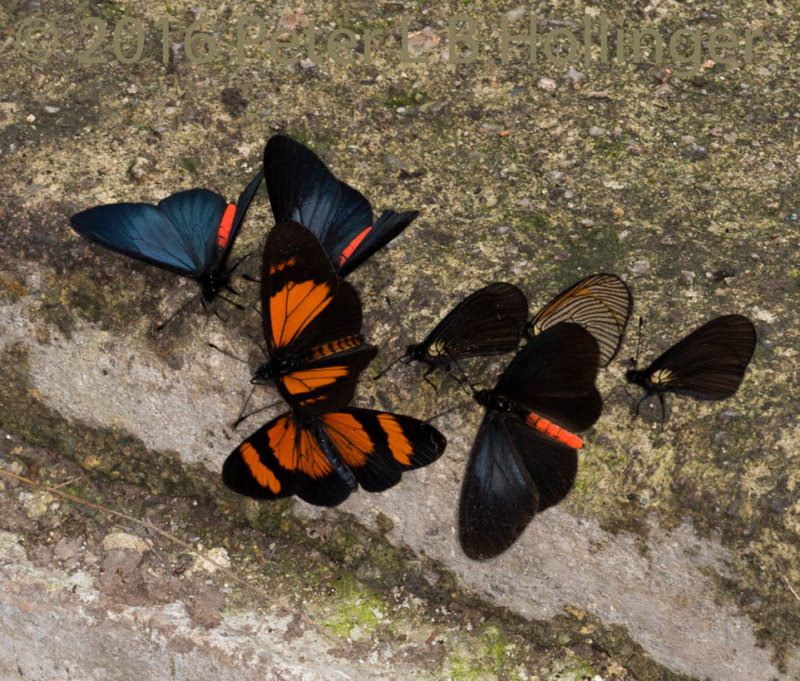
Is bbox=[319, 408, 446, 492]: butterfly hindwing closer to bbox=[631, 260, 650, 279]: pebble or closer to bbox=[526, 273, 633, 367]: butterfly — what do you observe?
bbox=[526, 273, 633, 367]: butterfly

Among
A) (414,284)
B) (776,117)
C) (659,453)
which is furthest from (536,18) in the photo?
(659,453)

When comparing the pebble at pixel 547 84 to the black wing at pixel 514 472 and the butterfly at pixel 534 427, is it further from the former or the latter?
the black wing at pixel 514 472

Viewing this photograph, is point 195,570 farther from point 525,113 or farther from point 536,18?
point 536,18

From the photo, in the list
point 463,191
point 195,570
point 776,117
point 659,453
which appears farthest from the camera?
point 776,117

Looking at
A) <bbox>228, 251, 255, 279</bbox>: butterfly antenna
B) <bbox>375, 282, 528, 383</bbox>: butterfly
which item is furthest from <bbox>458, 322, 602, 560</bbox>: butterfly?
<bbox>228, 251, 255, 279</bbox>: butterfly antenna

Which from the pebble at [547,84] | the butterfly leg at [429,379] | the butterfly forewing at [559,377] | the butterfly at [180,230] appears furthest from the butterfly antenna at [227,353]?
the pebble at [547,84]

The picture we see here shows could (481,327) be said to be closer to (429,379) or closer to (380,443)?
(429,379)

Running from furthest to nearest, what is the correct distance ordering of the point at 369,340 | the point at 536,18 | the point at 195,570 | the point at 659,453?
1. the point at 536,18
2. the point at 195,570
3. the point at 369,340
4. the point at 659,453
